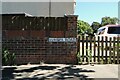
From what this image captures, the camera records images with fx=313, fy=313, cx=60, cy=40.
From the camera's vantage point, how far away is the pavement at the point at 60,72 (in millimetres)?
9516

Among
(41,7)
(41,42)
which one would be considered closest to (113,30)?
(41,7)

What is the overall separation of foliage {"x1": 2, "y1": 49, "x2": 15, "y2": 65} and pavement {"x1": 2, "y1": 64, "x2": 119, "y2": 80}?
535mm

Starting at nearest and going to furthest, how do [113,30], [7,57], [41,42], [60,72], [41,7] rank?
[60,72], [7,57], [41,42], [41,7], [113,30]

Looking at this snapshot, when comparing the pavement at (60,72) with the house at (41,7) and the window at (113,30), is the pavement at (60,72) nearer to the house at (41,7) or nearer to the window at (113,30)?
the house at (41,7)

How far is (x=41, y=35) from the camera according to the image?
40.7 ft

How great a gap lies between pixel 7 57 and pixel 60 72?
2.69 meters

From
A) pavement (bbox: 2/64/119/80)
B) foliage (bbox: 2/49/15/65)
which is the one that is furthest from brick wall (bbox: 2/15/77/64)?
pavement (bbox: 2/64/119/80)

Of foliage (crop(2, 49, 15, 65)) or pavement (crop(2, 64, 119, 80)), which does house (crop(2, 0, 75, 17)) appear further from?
pavement (crop(2, 64, 119, 80))

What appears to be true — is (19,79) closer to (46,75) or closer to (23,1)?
(46,75)

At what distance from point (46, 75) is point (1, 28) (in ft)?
11.4

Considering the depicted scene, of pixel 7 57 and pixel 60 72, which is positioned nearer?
pixel 60 72

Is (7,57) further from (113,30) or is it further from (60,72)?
(113,30)

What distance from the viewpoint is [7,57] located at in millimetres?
12125

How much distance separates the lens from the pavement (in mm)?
9516
